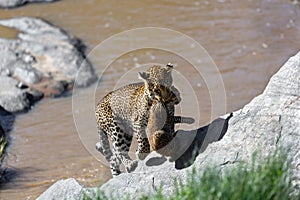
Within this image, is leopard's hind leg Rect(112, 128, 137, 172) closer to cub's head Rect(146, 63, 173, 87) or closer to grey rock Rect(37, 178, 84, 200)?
grey rock Rect(37, 178, 84, 200)

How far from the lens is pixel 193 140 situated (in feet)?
17.5

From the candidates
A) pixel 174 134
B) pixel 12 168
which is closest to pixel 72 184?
pixel 174 134

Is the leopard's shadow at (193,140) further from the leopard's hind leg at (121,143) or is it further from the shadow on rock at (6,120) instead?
the shadow on rock at (6,120)

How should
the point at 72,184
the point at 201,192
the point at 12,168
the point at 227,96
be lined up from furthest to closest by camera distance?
the point at 227,96 < the point at 12,168 < the point at 72,184 < the point at 201,192

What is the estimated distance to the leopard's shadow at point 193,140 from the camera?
5199mm

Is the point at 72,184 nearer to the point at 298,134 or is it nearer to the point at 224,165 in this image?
the point at 224,165

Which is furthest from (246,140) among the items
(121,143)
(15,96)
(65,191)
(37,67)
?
(37,67)

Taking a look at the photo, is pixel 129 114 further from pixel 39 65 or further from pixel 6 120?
pixel 39 65

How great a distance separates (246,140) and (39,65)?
5587mm

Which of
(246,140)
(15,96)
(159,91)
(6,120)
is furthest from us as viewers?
(15,96)

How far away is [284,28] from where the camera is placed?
443 inches

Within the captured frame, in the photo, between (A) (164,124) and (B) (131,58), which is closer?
(A) (164,124)

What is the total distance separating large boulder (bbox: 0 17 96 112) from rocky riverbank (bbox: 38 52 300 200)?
421 cm

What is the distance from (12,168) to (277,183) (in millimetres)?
4555
